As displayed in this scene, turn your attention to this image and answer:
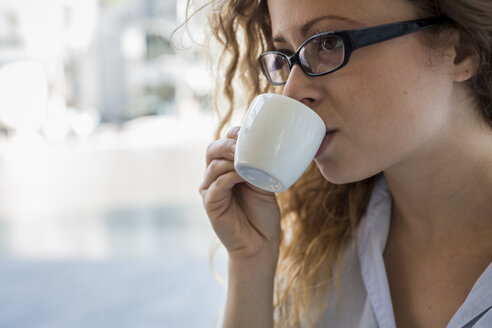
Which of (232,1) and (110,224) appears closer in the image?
(232,1)

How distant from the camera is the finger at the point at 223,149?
101cm

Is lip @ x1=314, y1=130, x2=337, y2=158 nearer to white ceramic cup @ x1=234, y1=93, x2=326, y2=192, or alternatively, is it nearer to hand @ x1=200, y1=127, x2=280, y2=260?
white ceramic cup @ x1=234, y1=93, x2=326, y2=192

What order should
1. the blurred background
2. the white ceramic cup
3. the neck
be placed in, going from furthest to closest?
the blurred background, the neck, the white ceramic cup

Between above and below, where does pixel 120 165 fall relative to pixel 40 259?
below

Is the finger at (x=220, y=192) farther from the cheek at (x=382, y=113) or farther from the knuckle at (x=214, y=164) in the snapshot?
the cheek at (x=382, y=113)

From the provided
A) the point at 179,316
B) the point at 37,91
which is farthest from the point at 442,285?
the point at 37,91

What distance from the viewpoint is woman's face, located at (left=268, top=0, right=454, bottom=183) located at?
85 centimetres

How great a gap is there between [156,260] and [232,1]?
6.98 feet

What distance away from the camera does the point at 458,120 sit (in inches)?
37.7

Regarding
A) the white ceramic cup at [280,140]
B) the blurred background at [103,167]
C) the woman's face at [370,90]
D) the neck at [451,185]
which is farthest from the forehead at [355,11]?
the blurred background at [103,167]

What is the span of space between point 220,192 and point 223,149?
0.09 metres

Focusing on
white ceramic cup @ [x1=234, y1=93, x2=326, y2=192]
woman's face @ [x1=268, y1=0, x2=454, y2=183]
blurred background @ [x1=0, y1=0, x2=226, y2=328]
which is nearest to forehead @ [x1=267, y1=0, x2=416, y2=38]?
woman's face @ [x1=268, y1=0, x2=454, y2=183]

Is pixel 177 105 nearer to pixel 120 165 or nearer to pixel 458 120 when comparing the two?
pixel 120 165

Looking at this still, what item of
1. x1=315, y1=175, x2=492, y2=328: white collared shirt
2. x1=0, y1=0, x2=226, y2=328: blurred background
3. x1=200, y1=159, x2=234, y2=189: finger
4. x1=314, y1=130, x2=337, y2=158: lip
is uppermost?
x1=314, y1=130, x2=337, y2=158: lip
